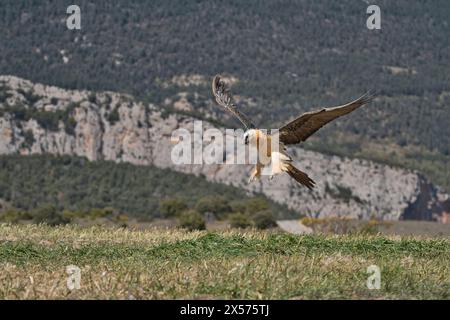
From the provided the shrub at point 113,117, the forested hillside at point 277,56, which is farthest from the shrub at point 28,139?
the forested hillside at point 277,56

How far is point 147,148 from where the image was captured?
214ft

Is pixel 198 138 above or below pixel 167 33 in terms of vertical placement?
below

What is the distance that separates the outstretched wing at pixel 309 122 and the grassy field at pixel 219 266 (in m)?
1.32

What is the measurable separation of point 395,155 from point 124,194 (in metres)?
35.9

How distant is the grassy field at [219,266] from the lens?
31.6ft

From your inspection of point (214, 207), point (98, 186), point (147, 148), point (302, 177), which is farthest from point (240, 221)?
point (147, 148)

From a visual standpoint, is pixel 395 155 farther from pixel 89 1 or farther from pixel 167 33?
pixel 89 1

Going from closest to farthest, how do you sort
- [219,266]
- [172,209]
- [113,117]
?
1. [219,266]
2. [172,209]
3. [113,117]

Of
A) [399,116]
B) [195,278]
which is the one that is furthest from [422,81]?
[195,278]

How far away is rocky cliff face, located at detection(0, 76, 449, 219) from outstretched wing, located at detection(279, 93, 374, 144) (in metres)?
47.4

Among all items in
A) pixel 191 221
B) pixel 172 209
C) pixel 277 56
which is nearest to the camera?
pixel 191 221

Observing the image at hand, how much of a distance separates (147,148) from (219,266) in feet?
178

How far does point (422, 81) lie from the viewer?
99312 mm

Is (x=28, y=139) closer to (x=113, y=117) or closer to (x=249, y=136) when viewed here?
(x=113, y=117)
